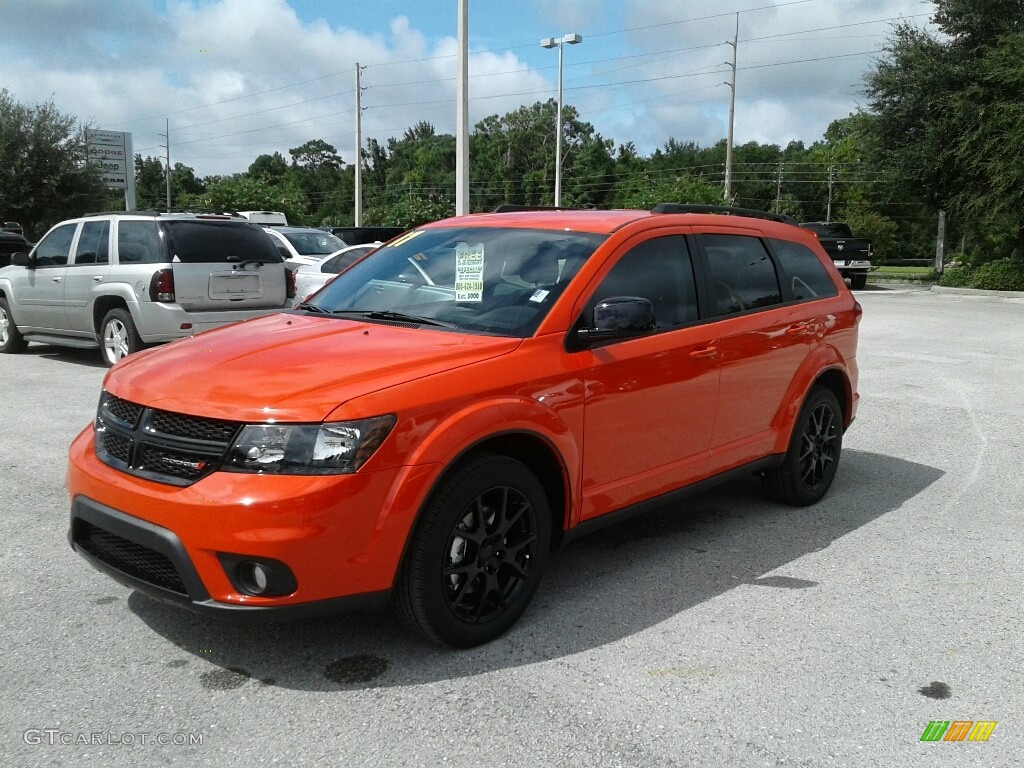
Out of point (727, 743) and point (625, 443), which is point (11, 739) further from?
point (625, 443)

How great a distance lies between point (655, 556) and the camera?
15.7ft

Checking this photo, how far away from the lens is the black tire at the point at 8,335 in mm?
12180

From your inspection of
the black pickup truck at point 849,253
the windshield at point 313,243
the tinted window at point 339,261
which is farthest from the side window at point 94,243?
the black pickup truck at point 849,253

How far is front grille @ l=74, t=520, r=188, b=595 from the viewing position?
3.35 metres

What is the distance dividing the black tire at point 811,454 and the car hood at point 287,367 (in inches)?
94.5

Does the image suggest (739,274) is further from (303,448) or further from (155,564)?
(155,564)

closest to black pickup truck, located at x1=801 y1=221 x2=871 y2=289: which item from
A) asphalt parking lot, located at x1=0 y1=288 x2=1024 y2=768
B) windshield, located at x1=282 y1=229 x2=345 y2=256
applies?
windshield, located at x1=282 y1=229 x2=345 y2=256

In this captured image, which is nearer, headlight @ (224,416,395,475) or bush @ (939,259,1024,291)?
headlight @ (224,416,395,475)

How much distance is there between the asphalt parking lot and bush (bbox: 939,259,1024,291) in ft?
78.8

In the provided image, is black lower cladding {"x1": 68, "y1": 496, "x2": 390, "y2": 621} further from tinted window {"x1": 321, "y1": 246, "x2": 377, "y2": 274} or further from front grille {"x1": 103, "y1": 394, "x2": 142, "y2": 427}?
tinted window {"x1": 321, "y1": 246, "x2": 377, "y2": 274}

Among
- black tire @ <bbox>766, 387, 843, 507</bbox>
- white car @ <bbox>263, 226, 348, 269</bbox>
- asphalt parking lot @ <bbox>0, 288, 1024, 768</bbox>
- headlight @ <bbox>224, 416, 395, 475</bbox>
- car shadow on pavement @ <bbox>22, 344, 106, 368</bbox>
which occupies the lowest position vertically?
asphalt parking lot @ <bbox>0, 288, 1024, 768</bbox>

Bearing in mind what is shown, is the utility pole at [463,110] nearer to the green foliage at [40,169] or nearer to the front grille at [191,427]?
the front grille at [191,427]

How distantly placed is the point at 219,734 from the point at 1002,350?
13252 millimetres

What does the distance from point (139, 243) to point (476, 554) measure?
8.07 meters
